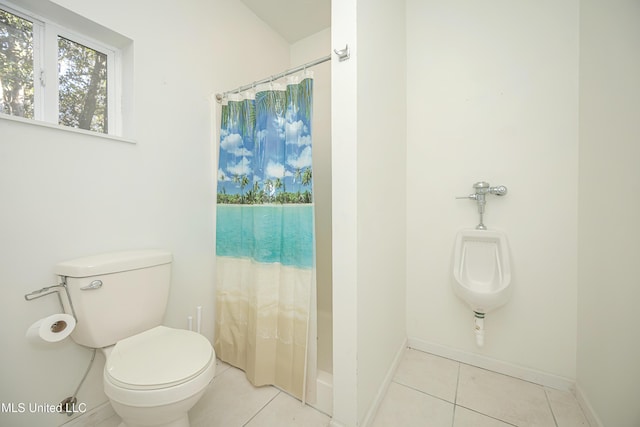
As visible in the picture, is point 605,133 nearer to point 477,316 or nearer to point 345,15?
point 477,316

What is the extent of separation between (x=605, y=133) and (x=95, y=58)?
256 centimetres

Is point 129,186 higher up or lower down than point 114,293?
higher up

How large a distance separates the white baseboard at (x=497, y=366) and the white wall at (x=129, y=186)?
157 centimetres

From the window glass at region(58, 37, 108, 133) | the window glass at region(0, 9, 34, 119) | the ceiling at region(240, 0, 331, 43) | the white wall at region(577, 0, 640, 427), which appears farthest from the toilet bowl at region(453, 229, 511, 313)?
the window glass at region(0, 9, 34, 119)

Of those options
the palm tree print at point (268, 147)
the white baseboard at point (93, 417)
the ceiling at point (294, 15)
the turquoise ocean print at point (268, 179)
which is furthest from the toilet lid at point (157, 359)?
the ceiling at point (294, 15)

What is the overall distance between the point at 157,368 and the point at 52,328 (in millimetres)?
501

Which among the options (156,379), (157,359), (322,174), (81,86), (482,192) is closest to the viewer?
(156,379)

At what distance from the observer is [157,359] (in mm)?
961

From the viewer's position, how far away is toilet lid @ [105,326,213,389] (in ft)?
2.80

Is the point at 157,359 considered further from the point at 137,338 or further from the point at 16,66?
the point at 16,66

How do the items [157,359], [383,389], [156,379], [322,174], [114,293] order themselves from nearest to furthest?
[156,379] < [157,359] < [114,293] < [383,389] < [322,174]

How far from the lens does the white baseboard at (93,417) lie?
1.10 meters

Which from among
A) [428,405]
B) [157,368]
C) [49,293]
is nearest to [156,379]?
[157,368]

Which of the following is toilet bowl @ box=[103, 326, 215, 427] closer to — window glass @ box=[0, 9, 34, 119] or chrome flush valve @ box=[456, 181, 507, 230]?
window glass @ box=[0, 9, 34, 119]
